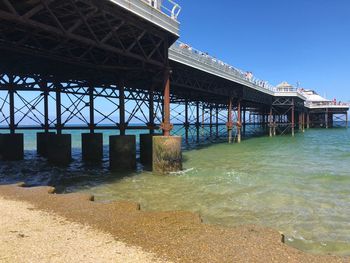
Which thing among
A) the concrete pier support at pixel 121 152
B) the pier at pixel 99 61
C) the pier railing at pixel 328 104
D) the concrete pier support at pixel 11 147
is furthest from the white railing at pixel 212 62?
the pier railing at pixel 328 104

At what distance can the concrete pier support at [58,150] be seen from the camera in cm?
2227

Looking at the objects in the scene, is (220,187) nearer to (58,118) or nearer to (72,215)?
(72,215)

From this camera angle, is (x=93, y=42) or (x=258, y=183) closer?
(x=93, y=42)

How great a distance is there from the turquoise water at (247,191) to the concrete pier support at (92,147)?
2.02m

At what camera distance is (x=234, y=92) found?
134 ft

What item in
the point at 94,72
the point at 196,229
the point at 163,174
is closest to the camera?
the point at 196,229

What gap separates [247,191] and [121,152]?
846 cm

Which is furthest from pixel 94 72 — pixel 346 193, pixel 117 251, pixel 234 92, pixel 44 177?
pixel 234 92

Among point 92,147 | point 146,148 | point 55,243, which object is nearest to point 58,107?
point 92,147

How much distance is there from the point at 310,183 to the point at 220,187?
14.0 ft

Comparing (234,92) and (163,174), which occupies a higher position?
(234,92)

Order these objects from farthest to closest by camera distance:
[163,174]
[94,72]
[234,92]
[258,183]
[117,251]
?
[234,92] → [94,72] → [163,174] → [258,183] → [117,251]

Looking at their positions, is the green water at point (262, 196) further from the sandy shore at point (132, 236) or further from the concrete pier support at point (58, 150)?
the concrete pier support at point (58, 150)

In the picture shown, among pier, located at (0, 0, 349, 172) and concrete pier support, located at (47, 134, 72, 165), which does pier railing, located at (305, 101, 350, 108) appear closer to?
pier, located at (0, 0, 349, 172)
